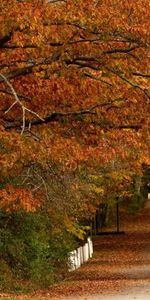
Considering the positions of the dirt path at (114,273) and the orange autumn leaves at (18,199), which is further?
the dirt path at (114,273)

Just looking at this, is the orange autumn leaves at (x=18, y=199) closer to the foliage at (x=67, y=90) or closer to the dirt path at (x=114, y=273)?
the foliage at (x=67, y=90)

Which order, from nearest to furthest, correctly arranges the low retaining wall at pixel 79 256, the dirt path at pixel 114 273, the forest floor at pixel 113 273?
the forest floor at pixel 113 273 < the dirt path at pixel 114 273 < the low retaining wall at pixel 79 256

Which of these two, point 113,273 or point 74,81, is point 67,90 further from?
point 113,273

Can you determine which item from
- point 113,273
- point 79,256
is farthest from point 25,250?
point 79,256

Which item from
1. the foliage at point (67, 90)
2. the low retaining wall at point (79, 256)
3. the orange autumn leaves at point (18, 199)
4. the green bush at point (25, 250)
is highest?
the foliage at point (67, 90)

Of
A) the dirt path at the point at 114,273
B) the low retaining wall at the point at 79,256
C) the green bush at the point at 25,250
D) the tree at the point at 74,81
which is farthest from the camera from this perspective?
the low retaining wall at the point at 79,256

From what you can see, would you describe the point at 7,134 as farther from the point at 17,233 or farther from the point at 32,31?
the point at 17,233

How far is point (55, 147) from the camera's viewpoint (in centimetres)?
2189

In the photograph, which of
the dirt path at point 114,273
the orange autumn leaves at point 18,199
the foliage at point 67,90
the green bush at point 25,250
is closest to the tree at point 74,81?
the foliage at point 67,90

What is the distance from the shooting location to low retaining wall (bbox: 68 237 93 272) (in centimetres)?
3684

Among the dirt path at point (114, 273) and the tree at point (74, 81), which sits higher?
the tree at point (74, 81)

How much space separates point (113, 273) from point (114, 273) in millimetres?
51

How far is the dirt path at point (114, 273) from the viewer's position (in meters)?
25.9

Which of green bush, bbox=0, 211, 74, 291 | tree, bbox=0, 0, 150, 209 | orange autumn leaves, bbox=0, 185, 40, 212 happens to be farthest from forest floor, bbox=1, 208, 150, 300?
tree, bbox=0, 0, 150, 209
